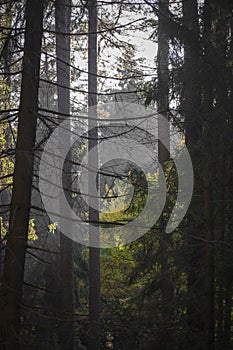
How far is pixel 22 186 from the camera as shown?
5.24m

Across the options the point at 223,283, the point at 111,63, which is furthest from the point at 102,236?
the point at 223,283

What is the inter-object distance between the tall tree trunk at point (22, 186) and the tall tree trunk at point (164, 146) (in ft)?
5.72

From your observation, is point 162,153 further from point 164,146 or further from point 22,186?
point 22,186

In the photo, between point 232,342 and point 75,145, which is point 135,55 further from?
point 232,342

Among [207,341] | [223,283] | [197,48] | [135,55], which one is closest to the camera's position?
[197,48]

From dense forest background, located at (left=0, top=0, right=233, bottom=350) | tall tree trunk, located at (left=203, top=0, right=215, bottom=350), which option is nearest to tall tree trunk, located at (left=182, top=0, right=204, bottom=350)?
dense forest background, located at (left=0, top=0, right=233, bottom=350)

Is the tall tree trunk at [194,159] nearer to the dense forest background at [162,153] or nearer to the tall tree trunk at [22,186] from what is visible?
the dense forest background at [162,153]

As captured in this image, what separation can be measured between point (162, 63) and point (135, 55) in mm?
4602

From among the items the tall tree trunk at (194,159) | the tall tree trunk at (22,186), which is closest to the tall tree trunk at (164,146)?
the tall tree trunk at (194,159)

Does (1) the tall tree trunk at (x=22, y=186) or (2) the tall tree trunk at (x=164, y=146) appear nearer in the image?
(1) the tall tree trunk at (x=22, y=186)

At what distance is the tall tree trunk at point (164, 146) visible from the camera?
6.77 meters

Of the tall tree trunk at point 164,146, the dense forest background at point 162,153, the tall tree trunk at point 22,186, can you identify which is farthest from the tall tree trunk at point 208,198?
the tall tree trunk at point 22,186

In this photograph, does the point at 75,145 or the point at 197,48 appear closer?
the point at 197,48

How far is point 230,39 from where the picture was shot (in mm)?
7102
